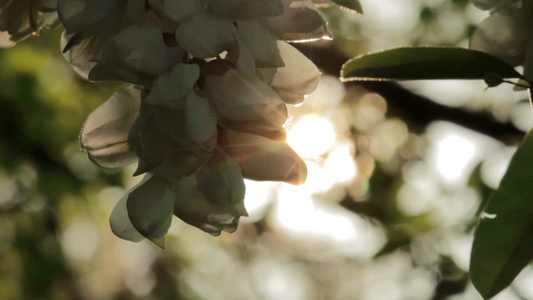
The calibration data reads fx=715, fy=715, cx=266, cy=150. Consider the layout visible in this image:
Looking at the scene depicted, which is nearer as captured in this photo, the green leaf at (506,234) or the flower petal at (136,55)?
the flower petal at (136,55)

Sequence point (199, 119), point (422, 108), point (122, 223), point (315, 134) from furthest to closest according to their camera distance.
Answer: point (315, 134) < point (422, 108) < point (122, 223) < point (199, 119)

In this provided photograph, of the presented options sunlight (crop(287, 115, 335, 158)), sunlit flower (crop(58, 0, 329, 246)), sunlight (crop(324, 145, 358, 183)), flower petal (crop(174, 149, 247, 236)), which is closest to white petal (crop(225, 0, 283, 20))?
sunlit flower (crop(58, 0, 329, 246))

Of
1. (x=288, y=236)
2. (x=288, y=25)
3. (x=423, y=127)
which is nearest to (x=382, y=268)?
(x=288, y=236)

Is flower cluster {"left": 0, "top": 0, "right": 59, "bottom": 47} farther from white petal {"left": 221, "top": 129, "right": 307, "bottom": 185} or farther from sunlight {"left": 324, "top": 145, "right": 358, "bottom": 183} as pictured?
sunlight {"left": 324, "top": 145, "right": 358, "bottom": 183}

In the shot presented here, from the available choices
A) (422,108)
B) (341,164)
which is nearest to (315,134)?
(341,164)

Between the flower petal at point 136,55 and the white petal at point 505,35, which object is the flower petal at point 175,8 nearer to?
the flower petal at point 136,55

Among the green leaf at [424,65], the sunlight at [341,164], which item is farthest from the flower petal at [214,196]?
the sunlight at [341,164]

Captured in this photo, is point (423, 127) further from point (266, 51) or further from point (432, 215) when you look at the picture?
point (266, 51)

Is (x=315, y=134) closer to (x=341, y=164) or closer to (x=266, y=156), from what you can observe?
(x=341, y=164)
